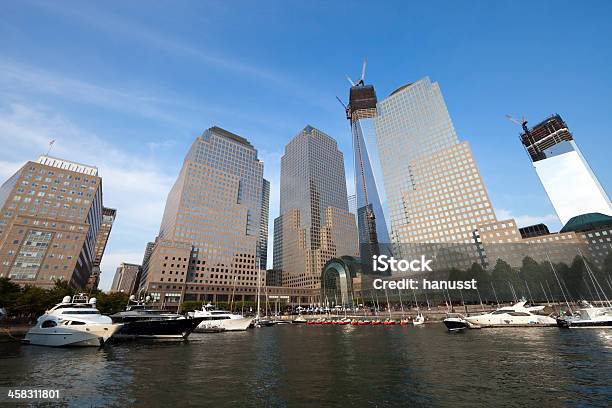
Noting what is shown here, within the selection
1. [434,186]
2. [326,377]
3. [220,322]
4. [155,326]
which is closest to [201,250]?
[220,322]

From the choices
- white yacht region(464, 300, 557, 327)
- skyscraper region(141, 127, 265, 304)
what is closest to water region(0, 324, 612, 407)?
white yacht region(464, 300, 557, 327)

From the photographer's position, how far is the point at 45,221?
4505 inches

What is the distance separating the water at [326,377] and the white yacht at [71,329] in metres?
2.09

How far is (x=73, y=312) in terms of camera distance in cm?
3466

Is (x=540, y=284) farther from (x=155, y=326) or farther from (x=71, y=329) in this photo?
(x=71, y=329)

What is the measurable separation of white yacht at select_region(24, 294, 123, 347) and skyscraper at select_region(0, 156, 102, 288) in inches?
3820

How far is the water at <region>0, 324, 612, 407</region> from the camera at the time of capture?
1522 cm

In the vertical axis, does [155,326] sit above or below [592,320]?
above

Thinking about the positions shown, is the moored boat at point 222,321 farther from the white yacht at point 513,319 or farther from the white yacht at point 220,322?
the white yacht at point 513,319

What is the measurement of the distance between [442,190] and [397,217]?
33307 mm

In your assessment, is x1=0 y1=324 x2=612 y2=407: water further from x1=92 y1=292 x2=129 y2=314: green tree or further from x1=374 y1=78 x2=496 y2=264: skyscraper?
x1=374 y1=78 x2=496 y2=264: skyscraper

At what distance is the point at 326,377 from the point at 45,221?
145817mm

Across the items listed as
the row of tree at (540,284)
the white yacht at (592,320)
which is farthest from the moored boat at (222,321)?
the row of tree at (540,284)

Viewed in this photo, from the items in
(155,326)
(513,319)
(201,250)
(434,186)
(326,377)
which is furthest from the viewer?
(201,250)
